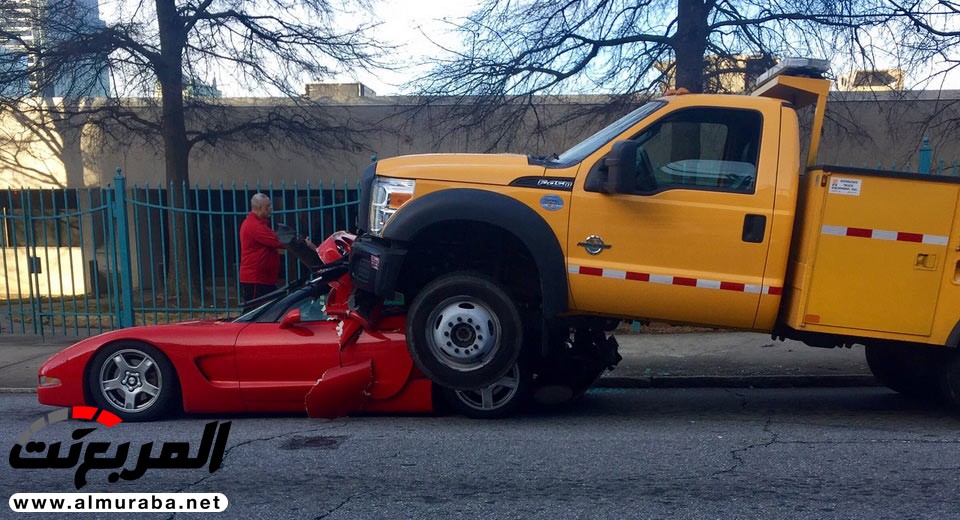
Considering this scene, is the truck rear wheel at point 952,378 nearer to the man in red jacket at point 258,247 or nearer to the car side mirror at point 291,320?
the car side mirror at point 291,320

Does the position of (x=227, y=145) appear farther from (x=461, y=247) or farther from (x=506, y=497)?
(x=506, y=497)

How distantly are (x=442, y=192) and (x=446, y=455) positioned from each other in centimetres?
184

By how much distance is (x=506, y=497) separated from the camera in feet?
14.1

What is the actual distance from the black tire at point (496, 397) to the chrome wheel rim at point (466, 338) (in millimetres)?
489

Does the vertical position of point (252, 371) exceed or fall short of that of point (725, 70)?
it falls short

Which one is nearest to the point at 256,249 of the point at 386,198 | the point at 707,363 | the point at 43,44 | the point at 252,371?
the point at 252,371

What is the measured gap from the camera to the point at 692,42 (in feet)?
35.8

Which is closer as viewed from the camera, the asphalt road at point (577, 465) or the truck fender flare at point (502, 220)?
the asphalt road at point (577, 465)

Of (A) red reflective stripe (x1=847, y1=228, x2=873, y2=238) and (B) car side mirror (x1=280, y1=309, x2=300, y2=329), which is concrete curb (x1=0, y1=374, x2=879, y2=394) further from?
(B) car side mirror (x1=280, y1=309, x2=300, y2=329)

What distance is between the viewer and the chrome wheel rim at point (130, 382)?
19.8 feet

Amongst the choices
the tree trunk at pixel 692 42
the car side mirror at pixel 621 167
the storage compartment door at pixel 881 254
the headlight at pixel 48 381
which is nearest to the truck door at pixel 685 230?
the car side mirror at pixel 621 167

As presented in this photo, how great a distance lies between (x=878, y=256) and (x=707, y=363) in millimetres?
3351

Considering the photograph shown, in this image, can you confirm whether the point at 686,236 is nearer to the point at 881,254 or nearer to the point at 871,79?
the point at 881,254

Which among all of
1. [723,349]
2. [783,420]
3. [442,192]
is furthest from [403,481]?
[723,349]
